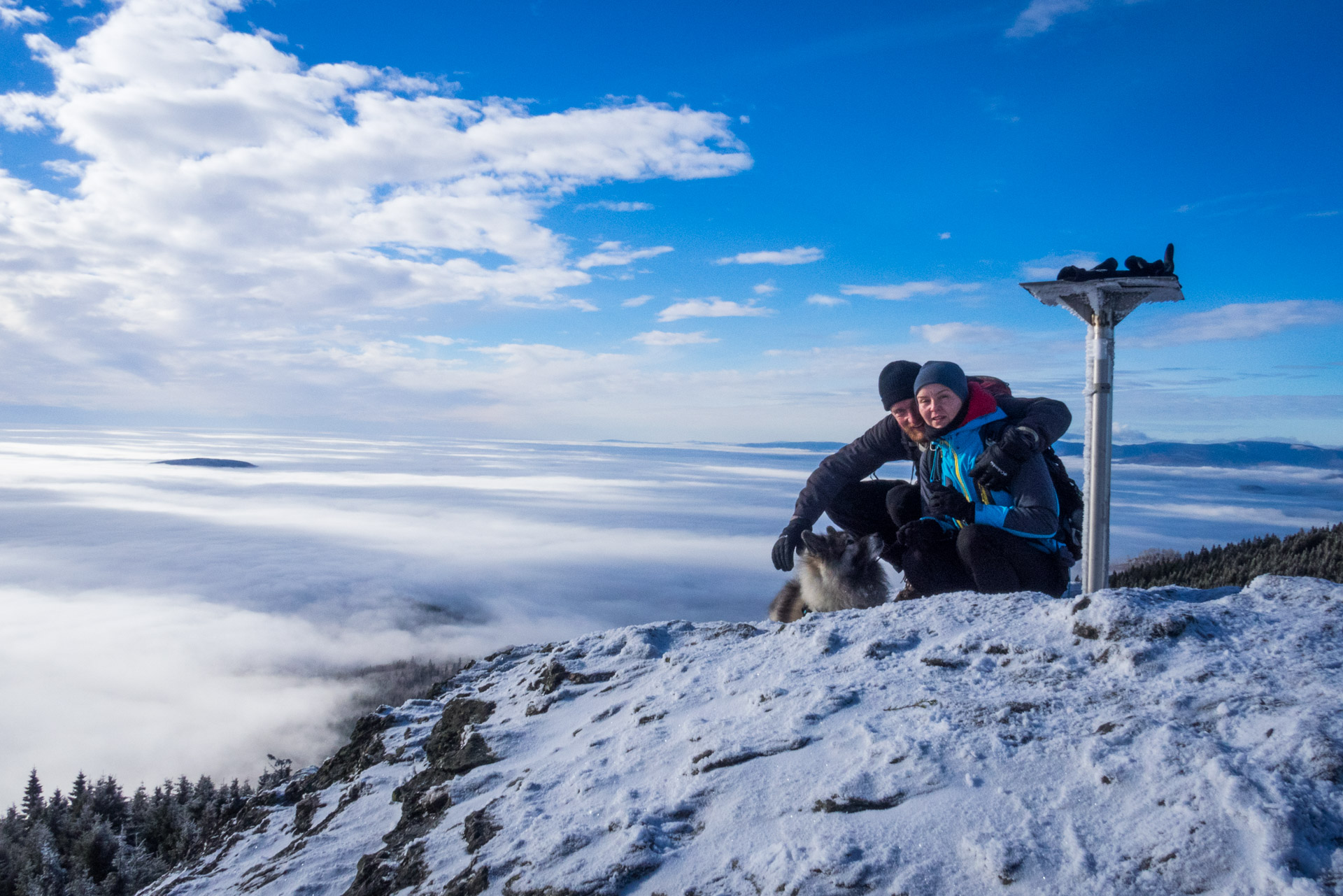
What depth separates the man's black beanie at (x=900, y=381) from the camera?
451cm

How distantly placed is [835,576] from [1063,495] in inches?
61.9

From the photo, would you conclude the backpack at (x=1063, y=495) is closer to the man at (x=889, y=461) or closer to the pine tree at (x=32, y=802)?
the man at (x=889, y=461)

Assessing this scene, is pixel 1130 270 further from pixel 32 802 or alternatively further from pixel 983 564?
pixel 32 802

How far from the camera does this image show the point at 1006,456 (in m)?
3.78

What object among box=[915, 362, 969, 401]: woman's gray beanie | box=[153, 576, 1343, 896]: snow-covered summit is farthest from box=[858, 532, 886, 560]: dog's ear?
box=[153, 576, 1343, 896]: snow-covered summit

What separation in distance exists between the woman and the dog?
557 mm

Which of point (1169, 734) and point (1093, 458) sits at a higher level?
point (1093, 458)

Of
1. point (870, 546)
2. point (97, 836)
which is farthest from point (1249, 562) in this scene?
point (97, 836)

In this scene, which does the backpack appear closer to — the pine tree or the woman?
the woman

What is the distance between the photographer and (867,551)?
5.00 metres

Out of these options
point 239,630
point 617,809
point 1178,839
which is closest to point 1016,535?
point 1178,839

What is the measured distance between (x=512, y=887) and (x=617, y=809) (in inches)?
14.4

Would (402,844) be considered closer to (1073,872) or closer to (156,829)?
(1073,872)

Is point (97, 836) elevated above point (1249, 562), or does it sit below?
below
